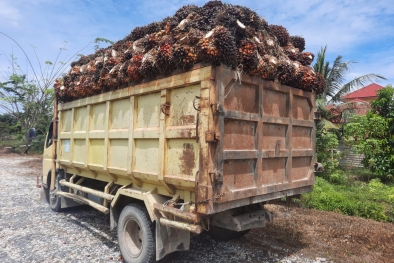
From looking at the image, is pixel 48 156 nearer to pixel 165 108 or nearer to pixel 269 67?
pixel 165 108

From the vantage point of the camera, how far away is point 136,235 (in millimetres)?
4230

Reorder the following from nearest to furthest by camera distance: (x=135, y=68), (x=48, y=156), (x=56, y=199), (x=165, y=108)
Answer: (x=165, y=108), (x=135, y=68), (x=56, y=199), (x=48, y=156)

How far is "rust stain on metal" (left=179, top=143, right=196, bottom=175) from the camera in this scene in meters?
3.30

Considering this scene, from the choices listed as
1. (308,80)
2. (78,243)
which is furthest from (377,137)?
(78,243)

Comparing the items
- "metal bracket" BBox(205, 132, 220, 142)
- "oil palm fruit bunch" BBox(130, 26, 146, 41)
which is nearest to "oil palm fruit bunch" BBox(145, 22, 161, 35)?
"oil palm fruit bunch" BBox(130, 26, 146, 41)

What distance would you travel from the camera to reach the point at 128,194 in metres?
4.11

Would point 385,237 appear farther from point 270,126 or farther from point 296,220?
point 270,126

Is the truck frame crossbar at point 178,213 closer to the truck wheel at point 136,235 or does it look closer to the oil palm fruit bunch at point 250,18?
the truck wheel at point 136,235

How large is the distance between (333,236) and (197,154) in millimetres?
3522

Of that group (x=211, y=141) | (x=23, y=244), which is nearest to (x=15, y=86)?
(x=23, y=244)

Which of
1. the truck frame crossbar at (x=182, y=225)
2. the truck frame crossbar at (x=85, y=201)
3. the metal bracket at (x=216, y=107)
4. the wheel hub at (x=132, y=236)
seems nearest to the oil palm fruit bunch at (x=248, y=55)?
the metal bracket at (x=216, y=107)

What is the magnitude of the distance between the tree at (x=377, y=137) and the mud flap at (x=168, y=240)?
9305mm

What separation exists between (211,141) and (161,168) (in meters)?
0.90

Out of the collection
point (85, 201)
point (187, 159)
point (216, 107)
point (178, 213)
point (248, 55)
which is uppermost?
point (248, 55)
